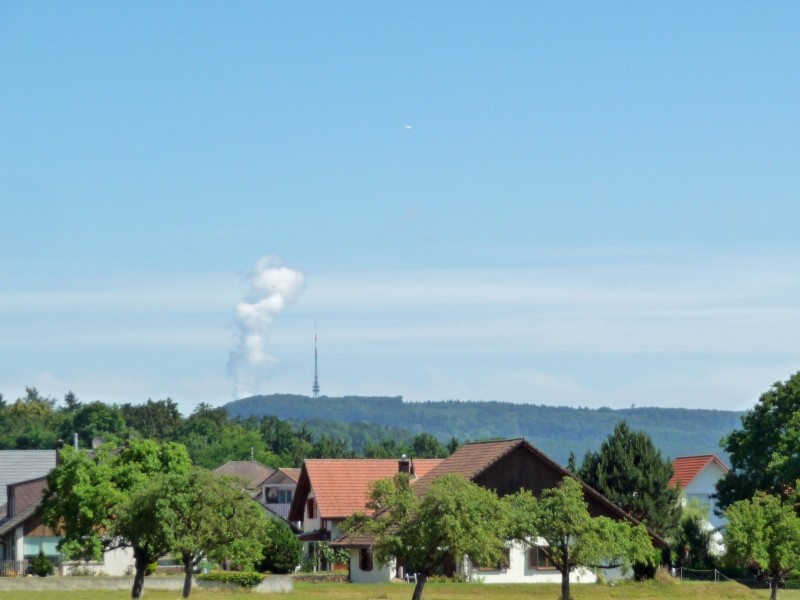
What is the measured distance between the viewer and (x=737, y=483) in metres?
79.9

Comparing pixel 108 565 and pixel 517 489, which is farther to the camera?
pixel 108 565

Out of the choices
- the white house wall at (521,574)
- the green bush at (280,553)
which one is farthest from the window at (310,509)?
the white house wall at (521,574)

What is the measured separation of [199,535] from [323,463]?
28.3 m

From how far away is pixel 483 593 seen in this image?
6247 centimetres

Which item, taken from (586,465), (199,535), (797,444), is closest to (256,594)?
(199,535)

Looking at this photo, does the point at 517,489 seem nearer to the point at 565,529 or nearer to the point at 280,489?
the point at 565,529

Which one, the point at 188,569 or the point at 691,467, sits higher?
the point at 691,467

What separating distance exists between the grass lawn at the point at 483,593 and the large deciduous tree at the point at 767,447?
9180 millimetres

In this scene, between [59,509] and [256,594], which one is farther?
[59,509]

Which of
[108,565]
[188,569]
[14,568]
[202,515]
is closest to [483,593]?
[188,569]

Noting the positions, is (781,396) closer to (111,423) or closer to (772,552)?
(772,552)

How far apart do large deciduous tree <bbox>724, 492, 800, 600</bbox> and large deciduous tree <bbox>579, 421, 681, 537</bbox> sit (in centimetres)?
1668

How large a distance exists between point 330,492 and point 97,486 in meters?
19.5

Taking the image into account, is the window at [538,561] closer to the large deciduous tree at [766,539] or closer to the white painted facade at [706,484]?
the large deciduous tree at [766,539]
